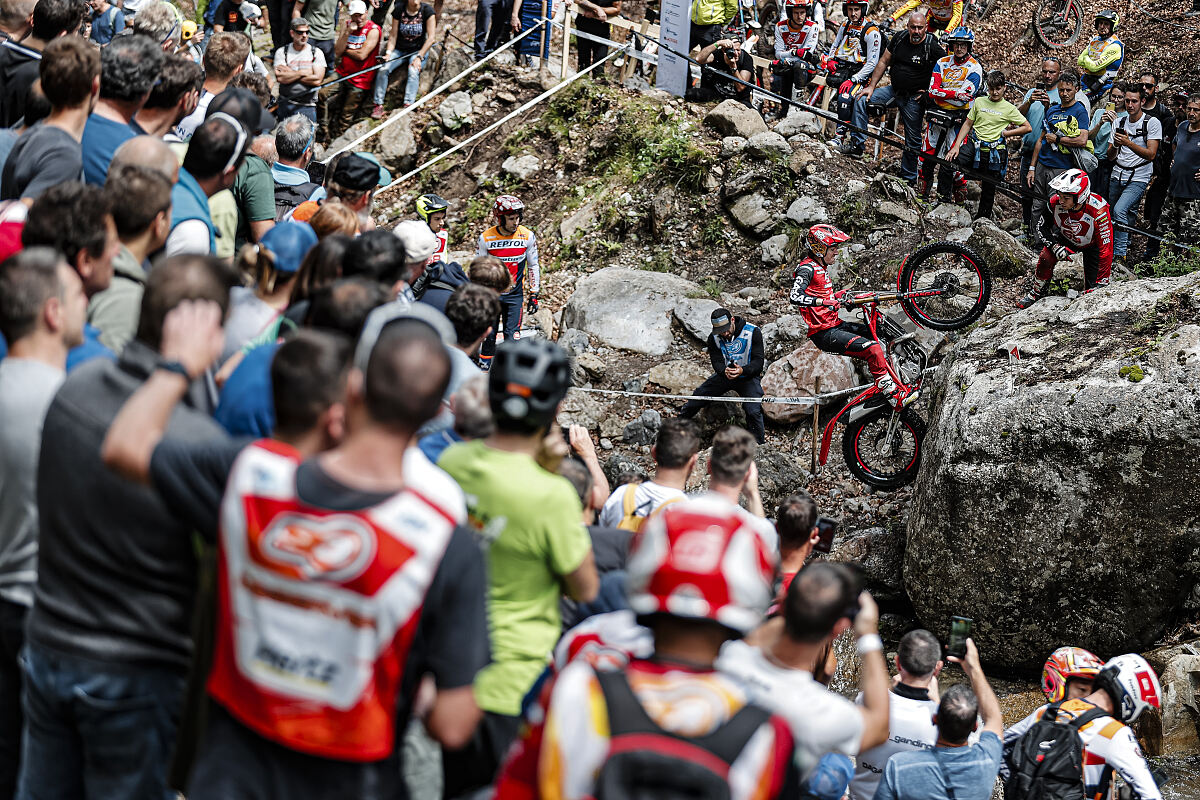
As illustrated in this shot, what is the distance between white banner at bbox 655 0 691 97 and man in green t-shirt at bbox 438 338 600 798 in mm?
12528

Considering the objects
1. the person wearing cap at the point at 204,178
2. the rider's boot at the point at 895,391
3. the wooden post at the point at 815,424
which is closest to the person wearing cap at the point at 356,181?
the person wearing cap at the point at 204,178

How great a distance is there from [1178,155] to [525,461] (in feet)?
38.1

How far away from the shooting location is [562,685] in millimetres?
2246

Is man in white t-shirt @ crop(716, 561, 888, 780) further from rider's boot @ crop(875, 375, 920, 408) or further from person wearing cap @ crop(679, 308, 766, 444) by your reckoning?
person wearing cap @ crop(679, 308, 766, 444)

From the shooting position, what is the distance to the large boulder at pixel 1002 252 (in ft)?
40.9

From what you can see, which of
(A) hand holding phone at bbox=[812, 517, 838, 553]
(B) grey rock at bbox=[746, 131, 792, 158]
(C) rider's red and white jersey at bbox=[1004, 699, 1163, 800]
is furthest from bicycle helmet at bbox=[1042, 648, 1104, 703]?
(B) grey rock at bbox=[746, 131, 792, 158]

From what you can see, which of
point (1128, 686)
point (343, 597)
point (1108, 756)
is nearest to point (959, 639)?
point (1108, 756)

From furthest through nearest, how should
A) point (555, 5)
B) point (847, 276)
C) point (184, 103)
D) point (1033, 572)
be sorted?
point (555, 5), point (847, 276), point (1033, 572), point (184, 103)

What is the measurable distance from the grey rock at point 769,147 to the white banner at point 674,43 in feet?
5.58

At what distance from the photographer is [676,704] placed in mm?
2172

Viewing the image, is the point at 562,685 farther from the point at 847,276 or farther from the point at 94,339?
the point at 847,276

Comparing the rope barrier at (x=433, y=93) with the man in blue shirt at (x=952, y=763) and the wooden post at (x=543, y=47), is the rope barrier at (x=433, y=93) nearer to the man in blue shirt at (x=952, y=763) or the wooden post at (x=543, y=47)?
the wooden post at (x=543, y=47)

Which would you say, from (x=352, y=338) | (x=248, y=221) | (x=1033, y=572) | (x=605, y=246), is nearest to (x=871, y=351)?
(x=1033, y=572)

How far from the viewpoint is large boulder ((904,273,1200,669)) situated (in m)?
8.28
